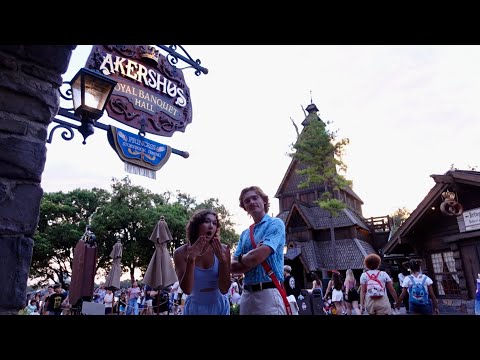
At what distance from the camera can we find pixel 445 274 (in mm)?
12688

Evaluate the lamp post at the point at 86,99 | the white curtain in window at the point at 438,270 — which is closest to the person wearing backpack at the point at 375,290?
the lamp post at the point at 86,99

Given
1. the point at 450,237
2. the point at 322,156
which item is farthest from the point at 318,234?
the point at 450,237

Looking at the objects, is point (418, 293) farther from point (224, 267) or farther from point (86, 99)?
point (86, 99)

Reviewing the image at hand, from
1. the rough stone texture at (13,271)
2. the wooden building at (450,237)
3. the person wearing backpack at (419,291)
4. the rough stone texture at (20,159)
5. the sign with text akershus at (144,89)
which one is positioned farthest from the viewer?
the wooden building at (450,237)

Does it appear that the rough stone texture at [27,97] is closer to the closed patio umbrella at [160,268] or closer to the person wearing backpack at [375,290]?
the person wearing backpack at [375,290]

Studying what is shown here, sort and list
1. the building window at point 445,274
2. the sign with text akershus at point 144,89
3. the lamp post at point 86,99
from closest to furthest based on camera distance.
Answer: the lamp post at point 86,99 → the sign with text akershus at point 144,89 → the building window at point 445,274

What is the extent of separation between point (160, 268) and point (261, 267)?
6.78m

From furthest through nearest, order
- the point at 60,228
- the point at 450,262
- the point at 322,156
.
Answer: the point at 60,228, the point at 322,156, the point at 450,262

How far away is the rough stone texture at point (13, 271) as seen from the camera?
169 cm

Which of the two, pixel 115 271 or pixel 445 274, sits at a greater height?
pixel 115 271

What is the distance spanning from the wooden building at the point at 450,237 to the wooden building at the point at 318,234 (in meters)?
8.97

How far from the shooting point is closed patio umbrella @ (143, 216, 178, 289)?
850 centimetres
